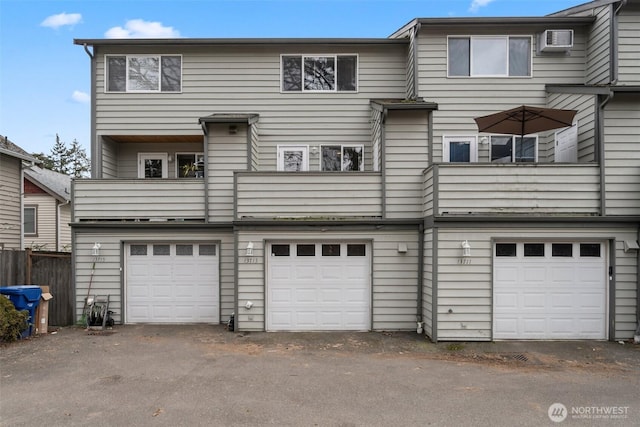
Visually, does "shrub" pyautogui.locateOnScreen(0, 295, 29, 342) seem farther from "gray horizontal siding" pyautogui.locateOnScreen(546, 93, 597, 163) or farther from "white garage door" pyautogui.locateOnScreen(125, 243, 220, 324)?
"gray horizontal siding" pyautogui.locateOnScreen(546, 93, 597, 163)

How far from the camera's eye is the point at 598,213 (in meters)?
7.59

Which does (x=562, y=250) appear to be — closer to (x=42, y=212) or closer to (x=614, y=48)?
(x=614, y=48)

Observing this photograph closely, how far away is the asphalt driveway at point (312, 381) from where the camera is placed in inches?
175

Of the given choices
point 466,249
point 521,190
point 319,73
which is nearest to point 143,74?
point 319,73

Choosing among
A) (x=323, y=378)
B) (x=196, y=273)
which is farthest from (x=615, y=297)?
(x=196, y=273)

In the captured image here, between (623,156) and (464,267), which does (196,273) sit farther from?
(623,156)

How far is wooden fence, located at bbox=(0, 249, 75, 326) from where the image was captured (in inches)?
359

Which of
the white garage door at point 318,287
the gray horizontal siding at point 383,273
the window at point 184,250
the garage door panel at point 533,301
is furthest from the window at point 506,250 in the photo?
the window at point 184,250

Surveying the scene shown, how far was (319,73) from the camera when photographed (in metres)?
10.5

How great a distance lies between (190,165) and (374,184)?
571 centimetres

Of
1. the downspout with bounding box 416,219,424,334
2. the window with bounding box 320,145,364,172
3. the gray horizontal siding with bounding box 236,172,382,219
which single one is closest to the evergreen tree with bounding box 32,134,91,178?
the window with bounding box 320,145,364,172

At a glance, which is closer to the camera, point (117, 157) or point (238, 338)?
point (238, 338)

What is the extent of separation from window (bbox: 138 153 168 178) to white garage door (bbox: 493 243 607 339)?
915 cm

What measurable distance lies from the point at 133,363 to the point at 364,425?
4198 mm
